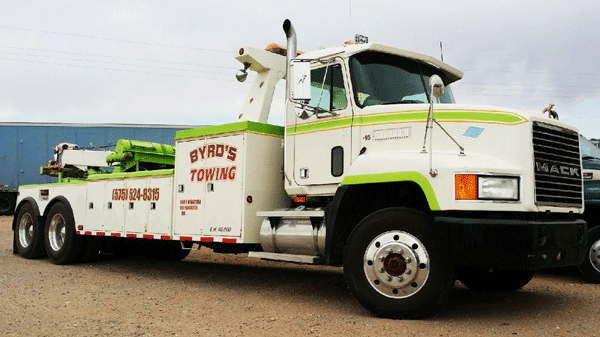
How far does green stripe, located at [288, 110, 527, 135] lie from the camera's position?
552 cm

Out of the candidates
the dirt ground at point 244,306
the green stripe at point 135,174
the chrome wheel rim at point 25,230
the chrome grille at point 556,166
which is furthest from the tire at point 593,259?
the chrome wheel rim at point 25,230

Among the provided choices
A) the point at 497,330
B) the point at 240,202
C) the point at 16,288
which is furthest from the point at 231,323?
the point at 16,288

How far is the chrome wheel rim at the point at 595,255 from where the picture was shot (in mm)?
7843

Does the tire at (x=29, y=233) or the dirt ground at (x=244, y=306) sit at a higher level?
the tire at (x=29, y=233)

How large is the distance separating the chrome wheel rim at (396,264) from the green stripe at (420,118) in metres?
1.25

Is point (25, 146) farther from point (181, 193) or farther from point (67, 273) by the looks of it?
point (181, 193)

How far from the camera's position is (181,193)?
7.99 m

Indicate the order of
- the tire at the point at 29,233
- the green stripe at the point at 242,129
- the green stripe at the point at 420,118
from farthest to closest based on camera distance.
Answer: the tire at the point at 29,233 → the green stripe at the point at 242,129 → the green stripe at the point at 420,118

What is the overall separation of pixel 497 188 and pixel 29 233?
9.71m

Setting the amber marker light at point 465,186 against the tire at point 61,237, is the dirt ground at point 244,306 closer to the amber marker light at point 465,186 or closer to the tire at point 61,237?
the tire at point 61,237

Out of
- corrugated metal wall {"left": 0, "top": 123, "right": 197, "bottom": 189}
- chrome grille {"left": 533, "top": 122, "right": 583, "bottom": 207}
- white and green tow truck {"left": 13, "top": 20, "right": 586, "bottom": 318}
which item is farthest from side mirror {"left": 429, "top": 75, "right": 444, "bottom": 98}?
corrugated metal wall {"left": 0, "top": 123, "right": 197, "bottom": 189}

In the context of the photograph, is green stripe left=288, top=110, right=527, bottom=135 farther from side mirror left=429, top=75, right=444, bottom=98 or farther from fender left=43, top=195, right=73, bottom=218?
fender left=43, top=195, right=73, bottom=218

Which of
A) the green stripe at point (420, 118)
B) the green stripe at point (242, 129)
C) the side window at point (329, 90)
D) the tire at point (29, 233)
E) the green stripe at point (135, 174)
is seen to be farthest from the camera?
the tire at point (29, 233)

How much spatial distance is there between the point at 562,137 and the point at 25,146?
2540 centimetres
